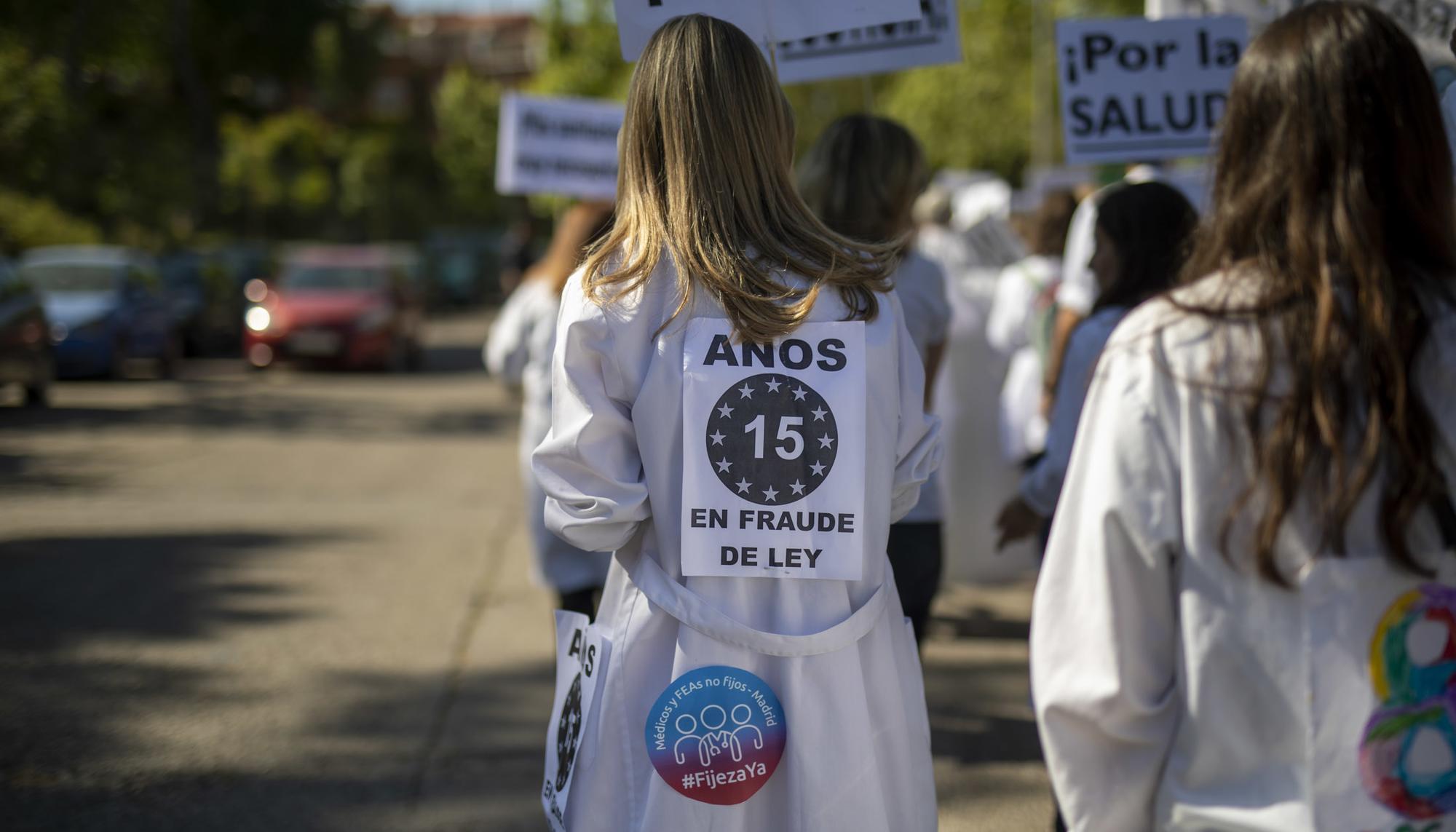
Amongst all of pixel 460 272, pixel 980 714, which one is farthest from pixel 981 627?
pixel 460 272

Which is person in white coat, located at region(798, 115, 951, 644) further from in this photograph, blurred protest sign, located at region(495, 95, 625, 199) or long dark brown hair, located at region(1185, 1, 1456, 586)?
blurred protest sign, located at region(495, 95, 625, 199)

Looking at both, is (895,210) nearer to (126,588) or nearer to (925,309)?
(925,309)

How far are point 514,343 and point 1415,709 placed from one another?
4130 mm

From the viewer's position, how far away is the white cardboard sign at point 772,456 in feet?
7.49

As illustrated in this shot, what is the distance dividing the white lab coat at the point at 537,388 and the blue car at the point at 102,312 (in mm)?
13971

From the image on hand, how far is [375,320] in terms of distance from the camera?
21094mm

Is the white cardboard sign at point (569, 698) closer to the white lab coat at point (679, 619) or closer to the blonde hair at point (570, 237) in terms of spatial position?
the white lab coat at point (679, 619)

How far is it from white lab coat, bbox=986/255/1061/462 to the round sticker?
15.3ft

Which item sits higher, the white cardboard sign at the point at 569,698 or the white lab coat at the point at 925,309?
the white lab coat at the point at 925,309

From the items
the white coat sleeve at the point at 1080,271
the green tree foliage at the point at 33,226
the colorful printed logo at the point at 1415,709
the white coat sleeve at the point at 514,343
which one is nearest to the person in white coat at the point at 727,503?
the colorful printed logo at the point at 1415,709

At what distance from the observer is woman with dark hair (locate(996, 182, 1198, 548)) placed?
147 inches

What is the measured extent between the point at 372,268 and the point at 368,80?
3441cm

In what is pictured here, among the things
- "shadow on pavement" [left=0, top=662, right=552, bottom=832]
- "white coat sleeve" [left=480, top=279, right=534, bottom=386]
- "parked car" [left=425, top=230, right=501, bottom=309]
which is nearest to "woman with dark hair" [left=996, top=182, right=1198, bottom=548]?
"shadow on pavement" [left=0, top=662, right=552, bottom=832]

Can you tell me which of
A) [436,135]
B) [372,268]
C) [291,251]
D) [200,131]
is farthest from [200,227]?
[436,135]
